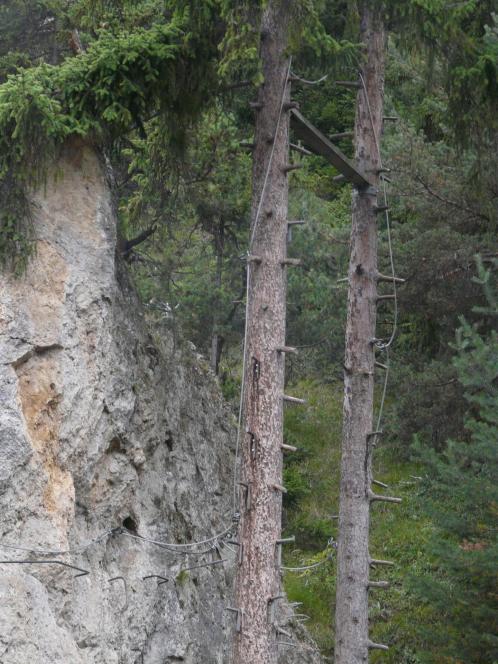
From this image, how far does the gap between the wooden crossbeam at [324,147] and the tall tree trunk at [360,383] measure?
0.32 m

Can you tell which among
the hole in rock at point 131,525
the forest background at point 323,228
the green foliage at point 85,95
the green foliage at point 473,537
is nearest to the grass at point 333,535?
the forest background at point 323,228

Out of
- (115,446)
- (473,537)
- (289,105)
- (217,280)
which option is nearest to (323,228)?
(217,280)

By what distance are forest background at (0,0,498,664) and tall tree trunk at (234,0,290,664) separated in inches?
17.7

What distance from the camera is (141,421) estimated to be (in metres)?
9.98

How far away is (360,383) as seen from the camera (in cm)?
1173

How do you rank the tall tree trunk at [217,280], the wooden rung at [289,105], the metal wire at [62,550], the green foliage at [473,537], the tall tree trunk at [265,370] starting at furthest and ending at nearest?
1. the tall tree trunk at [217,280]
2. the green foliage at [473,537]
3. the wooden rung at [289,105]
4. the tall tree trunk at [265,370]
5. the metal wire at [62,550]

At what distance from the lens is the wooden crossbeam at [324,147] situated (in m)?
9.50

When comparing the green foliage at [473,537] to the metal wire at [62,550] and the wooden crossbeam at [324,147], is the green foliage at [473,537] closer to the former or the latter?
the wooden crossbeam at [324,147]

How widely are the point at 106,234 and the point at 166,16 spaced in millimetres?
3389

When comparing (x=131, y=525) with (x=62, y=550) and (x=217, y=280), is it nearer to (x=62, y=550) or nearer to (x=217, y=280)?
(x=62, y=550)

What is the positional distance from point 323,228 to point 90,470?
8.80 m

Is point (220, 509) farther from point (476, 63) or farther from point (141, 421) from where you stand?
point (476, 63)

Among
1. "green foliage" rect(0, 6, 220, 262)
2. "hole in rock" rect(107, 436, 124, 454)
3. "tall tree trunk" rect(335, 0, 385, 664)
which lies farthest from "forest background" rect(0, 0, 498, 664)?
"hole in rock" rect(107, 436, 124, 454)

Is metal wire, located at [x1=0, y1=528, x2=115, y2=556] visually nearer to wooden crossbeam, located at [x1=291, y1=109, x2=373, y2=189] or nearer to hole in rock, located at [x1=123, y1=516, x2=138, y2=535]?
hole in rock, located at [x1=123, y1=516, x2=138, y2=535]
